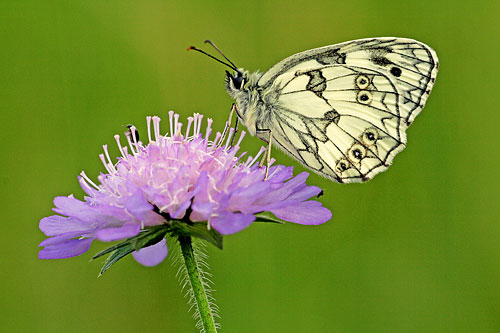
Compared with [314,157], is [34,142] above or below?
above

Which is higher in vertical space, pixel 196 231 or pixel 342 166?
pixel 342 166

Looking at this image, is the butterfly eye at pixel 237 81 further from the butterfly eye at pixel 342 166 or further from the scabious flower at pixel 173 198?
the butterfly eye at pixel 342 166

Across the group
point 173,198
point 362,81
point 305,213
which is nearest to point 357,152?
point 362,81

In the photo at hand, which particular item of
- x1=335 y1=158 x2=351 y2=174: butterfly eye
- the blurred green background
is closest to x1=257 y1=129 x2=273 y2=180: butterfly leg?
x1=335 y1=158 x2=351 y2=174: butterfly eye

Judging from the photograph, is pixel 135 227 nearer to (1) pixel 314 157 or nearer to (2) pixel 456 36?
(1) pixel 314 157

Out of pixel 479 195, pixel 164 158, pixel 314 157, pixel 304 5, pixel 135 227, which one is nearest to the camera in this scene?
pixel 135 227

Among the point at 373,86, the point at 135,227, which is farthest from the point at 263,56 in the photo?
the point at 135,227

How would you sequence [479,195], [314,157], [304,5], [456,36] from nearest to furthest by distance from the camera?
[314,157] → [479,195] → [456,36] → [304,5]

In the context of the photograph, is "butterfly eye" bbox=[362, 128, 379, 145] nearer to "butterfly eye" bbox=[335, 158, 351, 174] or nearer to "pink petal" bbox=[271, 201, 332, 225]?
"butterfly eye" bbox=[335, 158, 351, 174]

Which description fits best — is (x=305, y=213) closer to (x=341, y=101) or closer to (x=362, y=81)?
(x=341, y=101)
